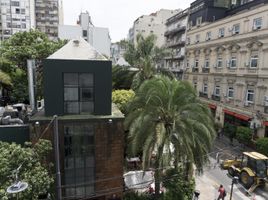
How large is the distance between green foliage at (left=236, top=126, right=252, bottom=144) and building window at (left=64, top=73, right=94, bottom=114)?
64.9ft

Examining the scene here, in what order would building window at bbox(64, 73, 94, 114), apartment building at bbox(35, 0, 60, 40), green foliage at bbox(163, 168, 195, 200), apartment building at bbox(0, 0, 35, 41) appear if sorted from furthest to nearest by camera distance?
apartment building at bbox(35, 0, 60, 40)
apartment building at bbox(0, 0, 35, 41)
green foliage at bbox(163, 168, 195, 200)
building window at bbox(64, 73, 94, 114)

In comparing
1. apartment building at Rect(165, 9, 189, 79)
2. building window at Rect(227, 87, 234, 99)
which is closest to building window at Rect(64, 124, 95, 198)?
building window at Rect(227, 87, 234, 99)

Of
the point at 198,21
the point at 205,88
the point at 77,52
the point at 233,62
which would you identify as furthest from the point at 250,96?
the point at 77,52

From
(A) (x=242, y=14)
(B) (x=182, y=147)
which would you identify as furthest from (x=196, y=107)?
(A) (x=242, y=14)

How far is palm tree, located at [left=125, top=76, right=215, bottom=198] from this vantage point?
42.5 ft

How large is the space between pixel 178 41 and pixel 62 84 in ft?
124

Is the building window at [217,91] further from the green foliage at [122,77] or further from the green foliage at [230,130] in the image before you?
the green foliage at [122,77]

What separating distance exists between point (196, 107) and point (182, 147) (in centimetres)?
255

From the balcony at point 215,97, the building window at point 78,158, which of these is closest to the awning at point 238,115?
the balcony at point 215,97

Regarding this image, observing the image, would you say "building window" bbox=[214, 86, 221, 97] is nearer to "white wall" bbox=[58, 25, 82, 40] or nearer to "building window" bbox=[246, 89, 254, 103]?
"building window" bbox=[246, 89, 254, 103]

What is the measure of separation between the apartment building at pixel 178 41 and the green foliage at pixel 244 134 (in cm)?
2024

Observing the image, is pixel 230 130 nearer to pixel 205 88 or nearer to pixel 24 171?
pixel 205 88

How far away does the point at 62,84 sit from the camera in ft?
44.3

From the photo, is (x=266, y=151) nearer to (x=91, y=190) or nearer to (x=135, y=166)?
(x=135, y=166)
